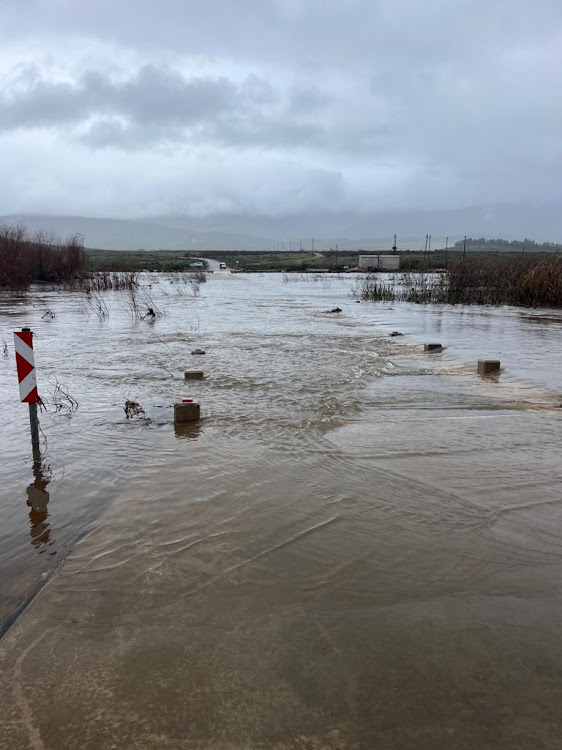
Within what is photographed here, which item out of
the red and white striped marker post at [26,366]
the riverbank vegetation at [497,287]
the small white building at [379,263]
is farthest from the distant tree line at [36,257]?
the small white building at [379,263]

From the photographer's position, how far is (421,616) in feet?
10.2

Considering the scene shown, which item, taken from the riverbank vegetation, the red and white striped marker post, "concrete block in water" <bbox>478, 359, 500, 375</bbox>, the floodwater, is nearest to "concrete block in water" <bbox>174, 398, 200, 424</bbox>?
the floodwater

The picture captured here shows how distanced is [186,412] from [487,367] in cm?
627

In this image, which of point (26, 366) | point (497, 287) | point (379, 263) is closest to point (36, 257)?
point (497, 287)

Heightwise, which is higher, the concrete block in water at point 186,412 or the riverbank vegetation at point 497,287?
the riverbank vegetation at point 497,287

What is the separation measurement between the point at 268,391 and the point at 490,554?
511 cm

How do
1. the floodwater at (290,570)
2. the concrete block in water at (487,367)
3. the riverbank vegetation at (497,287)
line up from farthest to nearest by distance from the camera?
the riverbank vegetation at (497,287) → the concrete block in water at (487,367) → the floodwater at (290,570)

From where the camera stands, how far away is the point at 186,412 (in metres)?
6.72

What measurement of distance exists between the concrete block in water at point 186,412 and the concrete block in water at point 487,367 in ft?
19.6

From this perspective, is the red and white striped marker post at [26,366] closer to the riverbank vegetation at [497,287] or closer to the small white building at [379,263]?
the riverbank vegetation at [497,287]

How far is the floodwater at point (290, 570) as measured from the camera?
8.04ft

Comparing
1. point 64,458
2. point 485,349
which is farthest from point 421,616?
point 485,349

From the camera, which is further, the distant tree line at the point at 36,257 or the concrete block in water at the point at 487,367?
the distant tree line at the point at 36,257

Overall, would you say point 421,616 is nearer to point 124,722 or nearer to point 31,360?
point 124,722
